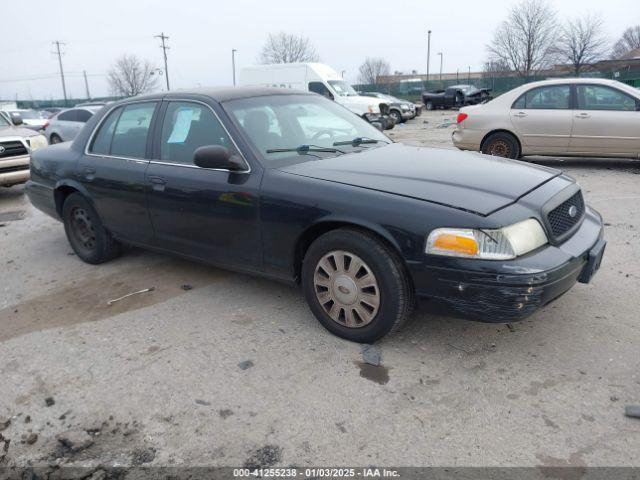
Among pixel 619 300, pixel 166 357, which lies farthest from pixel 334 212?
pixel 619 300

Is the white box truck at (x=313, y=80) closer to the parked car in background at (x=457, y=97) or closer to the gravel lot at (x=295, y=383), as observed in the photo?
the parked car in background at (x=457, y=97)

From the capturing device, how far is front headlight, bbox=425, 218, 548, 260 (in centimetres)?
281

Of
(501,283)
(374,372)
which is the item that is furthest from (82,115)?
(501,283)

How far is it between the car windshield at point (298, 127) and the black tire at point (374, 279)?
0.75 meters

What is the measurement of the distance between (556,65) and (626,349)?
169ft

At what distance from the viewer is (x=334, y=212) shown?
319 cm

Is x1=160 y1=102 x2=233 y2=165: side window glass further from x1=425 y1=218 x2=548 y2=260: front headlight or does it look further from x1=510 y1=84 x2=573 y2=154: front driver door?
x1=510 y1=84 x2=573 y2=154: front driver door

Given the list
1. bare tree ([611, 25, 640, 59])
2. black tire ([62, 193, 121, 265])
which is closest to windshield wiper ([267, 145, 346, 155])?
black tire ([62, 193, 121, 265])

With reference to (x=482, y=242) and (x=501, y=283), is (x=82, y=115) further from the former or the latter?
(x=501, y=283)

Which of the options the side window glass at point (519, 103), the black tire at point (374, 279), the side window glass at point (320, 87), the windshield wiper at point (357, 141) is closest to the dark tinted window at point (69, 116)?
the side window glass at point (320, 87)

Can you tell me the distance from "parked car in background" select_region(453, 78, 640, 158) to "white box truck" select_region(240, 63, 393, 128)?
882 cm

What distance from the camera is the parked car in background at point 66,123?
14.7 m

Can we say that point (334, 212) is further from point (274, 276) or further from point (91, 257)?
point (91, 257)

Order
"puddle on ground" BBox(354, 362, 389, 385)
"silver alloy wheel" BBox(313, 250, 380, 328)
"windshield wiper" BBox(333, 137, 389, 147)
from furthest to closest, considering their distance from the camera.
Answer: "windshield wiper" BBox(333, 137, 389, 147) < "silver alloy wheel" BBox(313, 250, 380, 328) < "puddle on ground" BBox(354, 362, 389, 385)
